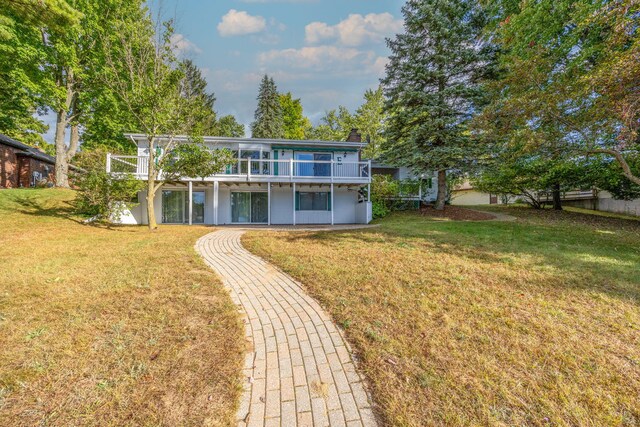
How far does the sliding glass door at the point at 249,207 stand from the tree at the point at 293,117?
23.5 metres

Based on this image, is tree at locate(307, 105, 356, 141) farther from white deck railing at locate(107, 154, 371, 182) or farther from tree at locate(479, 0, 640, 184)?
tree at locate(479, 0, 640, 184)

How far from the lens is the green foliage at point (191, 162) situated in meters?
11.1

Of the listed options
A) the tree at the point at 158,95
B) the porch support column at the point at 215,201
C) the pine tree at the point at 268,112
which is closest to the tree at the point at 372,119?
the pine tree at the point at 268,112

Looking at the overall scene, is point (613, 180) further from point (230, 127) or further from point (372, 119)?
point (230, 127)

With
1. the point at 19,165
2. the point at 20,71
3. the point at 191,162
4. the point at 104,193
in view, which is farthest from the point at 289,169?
the point at 19,165

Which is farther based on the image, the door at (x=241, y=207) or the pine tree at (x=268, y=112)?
the pine tree at (x=268, y=112)

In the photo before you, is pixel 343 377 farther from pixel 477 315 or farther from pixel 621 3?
pixel 621 3

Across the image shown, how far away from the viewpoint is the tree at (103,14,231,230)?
34.6ft

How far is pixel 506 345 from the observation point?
292 centimetres

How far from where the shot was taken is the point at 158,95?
34.0ft

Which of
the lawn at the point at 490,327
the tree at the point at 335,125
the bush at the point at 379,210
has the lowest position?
the lawn at the point at 490,327

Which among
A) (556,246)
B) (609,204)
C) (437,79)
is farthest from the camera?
(609,204)

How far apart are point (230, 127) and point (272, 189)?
2522 cm

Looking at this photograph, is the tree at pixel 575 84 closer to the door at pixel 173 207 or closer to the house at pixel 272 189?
the house at pixel 272 189
